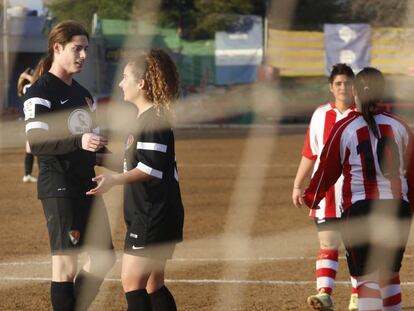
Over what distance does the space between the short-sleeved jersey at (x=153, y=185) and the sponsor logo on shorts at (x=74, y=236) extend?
53 cm

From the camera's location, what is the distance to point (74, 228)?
17.5ft

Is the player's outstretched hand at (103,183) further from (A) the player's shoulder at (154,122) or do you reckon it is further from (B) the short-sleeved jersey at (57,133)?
(B) the short-sleeved jersey at (57,133)

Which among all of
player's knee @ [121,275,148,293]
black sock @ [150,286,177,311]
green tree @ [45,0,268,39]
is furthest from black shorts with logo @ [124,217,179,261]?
green tree @ [45,0,268,39]

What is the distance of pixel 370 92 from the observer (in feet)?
16.8

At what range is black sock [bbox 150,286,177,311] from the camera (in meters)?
5.00

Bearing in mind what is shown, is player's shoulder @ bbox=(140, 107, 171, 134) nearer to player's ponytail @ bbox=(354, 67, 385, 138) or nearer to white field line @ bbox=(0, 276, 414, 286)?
player's ponytail @ bbox=(354, 67, 385, 138)

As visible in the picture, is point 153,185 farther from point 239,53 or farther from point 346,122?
point 239,53

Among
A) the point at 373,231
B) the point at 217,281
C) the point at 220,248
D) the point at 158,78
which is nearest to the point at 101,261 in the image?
the point at 158,78

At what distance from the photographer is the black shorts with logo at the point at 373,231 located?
5.08 meters

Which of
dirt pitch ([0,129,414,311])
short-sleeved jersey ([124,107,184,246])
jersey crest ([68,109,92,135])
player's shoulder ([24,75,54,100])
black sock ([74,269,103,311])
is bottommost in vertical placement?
dirt pitch ([0,129,414,311])

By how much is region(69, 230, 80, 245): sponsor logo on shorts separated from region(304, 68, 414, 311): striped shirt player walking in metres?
1.33

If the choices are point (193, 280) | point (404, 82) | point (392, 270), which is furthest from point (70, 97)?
point (404, 82)

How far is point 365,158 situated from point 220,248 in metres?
4.33

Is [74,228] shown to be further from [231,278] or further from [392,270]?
[231,278]
